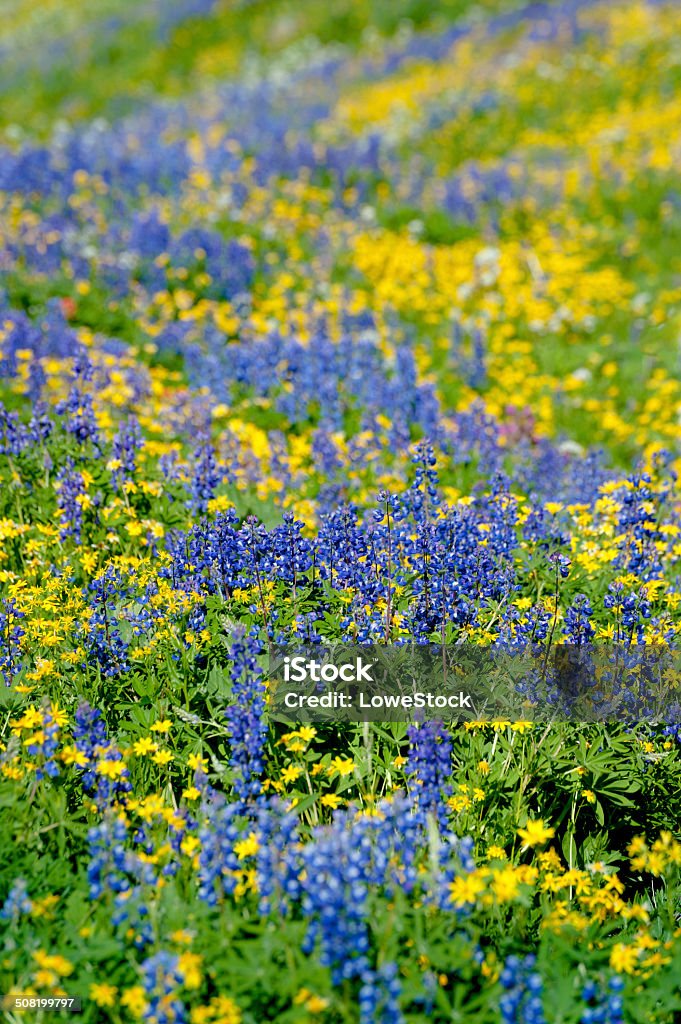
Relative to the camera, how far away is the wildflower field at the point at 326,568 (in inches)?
97.0

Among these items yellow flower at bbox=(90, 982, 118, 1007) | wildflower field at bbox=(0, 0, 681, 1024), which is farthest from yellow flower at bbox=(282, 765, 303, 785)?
yellow flower at bbox=(90, 982, 118, 1007)

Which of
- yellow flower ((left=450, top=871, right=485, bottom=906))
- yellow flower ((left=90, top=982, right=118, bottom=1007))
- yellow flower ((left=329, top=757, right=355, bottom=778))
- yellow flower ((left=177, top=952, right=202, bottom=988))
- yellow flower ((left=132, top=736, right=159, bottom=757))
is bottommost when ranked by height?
yellow flower ((left=90, top=982, right=118, bottom=1007))

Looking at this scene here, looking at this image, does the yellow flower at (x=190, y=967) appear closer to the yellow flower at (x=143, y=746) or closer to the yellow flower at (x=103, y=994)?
the yellow flower at (x=103, y=994)

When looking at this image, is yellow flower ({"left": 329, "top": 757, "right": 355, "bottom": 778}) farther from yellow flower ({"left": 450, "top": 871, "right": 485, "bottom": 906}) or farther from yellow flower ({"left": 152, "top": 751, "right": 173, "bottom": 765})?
yellow flower ({"left": 450, "top": 871, "right": 485, "bottom": 906})

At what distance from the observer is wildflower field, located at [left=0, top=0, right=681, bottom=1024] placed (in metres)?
2.46

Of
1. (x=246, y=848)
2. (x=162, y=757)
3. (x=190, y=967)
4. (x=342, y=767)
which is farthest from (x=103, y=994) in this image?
(x=342, y=767)

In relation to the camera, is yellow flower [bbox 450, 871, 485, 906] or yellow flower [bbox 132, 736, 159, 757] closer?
yellow flower [bbox 450, 871, 485, 906]

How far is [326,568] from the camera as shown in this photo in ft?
12.9

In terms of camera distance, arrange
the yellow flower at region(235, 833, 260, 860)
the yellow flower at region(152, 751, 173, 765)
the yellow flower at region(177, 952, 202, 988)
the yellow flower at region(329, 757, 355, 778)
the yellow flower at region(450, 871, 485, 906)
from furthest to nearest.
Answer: the yellow flower at region(329, 757, 355, 778)
the yellow flower at region(152, 751, 173, 765)
the yellow flower at region(235, 833, 260, 860)
the yellow flower at region(450, 871, 485, 906)
the yellow flower at region(177, 952, 202, 988)

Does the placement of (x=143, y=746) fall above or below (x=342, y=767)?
above

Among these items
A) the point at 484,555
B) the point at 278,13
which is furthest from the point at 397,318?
the point at 278,13

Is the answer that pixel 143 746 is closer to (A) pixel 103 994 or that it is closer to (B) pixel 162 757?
(B) pixel 162 757

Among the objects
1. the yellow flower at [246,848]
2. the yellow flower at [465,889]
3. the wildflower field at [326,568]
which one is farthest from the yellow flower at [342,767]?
the yellow flower at [465,889]

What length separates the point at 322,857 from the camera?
2.34m
